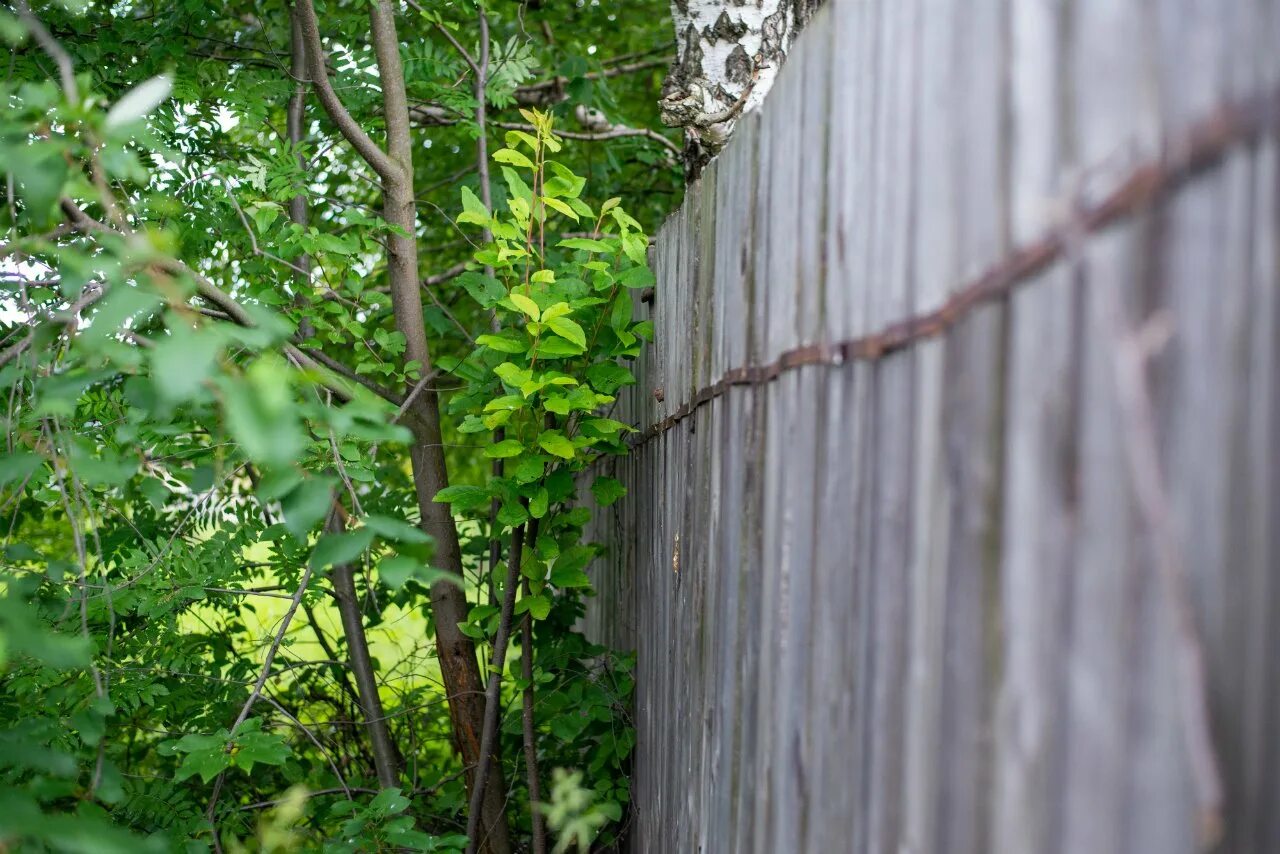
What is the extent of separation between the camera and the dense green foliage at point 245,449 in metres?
1.63

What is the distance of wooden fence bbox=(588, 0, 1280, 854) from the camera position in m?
0.67

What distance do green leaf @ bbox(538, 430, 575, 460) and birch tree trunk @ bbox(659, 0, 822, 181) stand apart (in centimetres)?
99

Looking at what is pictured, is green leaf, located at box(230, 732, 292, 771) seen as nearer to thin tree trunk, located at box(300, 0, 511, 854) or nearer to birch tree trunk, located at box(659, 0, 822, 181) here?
thin tree trunk, located at box(300, 0, 511, 854)

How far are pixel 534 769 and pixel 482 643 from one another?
470 mm

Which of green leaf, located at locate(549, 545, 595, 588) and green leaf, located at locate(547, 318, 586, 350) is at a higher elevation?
green leaf, located at locate(547, 318, 586, 350)

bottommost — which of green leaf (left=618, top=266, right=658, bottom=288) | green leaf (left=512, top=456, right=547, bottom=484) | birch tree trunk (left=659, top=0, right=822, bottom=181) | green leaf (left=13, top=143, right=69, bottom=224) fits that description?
green leaf (left=512, top=456, right=547, bottom=484)

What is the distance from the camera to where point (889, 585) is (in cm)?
116

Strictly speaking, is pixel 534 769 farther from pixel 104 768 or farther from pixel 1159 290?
pixel 1159 290

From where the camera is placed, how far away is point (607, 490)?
3061 mm

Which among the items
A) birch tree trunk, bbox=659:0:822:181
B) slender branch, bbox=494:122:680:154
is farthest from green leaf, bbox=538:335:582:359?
slender branch, bbox=494:122:680:154

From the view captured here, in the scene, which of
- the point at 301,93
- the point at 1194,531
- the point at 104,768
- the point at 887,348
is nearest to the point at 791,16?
the point at 301,93

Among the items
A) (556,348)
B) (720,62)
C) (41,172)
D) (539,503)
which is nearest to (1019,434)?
(41,172)

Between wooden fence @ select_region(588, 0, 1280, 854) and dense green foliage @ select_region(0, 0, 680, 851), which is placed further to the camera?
dense green foliage @ select_region(0, 0, 680, 851)

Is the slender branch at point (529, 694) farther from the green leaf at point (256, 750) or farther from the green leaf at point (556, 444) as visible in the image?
the green leaf at point (256, 750)
